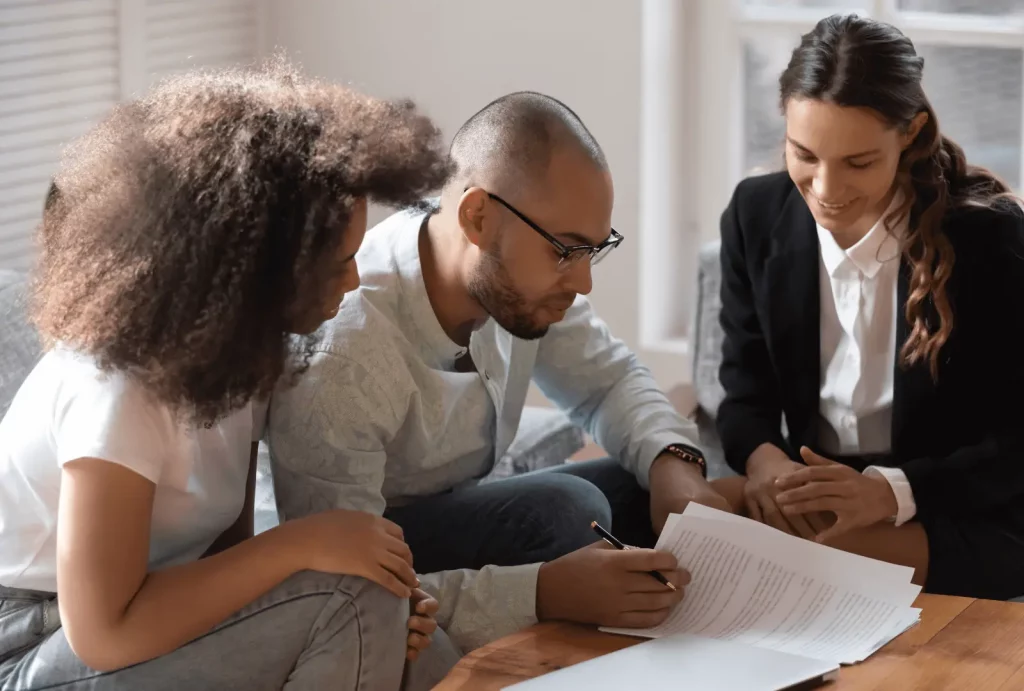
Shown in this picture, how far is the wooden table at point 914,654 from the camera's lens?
4.66 ft

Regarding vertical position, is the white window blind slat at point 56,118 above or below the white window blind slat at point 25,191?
above

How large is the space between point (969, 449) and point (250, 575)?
3.51 feet

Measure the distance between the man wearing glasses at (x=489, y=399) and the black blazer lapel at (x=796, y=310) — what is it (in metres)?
0.18

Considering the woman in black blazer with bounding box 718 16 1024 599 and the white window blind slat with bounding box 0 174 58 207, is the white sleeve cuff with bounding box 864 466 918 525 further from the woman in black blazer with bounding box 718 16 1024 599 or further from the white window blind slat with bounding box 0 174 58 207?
the white window blind slat with bounding box 0 174 58 207

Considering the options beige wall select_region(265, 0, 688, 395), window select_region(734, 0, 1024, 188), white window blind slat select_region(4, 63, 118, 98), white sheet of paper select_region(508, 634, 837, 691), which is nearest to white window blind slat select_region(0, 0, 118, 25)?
white window blind slat select_region(4, 63, 118, 98)

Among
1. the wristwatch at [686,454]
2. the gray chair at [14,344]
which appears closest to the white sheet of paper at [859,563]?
the wristwatch at [686,454]

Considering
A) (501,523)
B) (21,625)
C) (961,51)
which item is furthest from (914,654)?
(961,51)

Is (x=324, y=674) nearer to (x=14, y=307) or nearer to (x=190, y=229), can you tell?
(x=190, y=229)

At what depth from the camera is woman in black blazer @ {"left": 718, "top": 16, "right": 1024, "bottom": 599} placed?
1.91 metres

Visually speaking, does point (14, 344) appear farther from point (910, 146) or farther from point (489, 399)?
point (910, 146)

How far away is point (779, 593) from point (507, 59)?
180 cm

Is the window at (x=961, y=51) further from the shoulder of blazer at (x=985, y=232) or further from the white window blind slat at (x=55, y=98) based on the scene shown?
the white window blind slat at (x=55, y=98)

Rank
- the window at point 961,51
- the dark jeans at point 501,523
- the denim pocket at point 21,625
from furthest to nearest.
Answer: the window at point 961,51 → the dark jeans at point 501,523 → the denim pocket at point 21,625

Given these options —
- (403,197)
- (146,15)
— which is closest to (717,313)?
(403,197)
